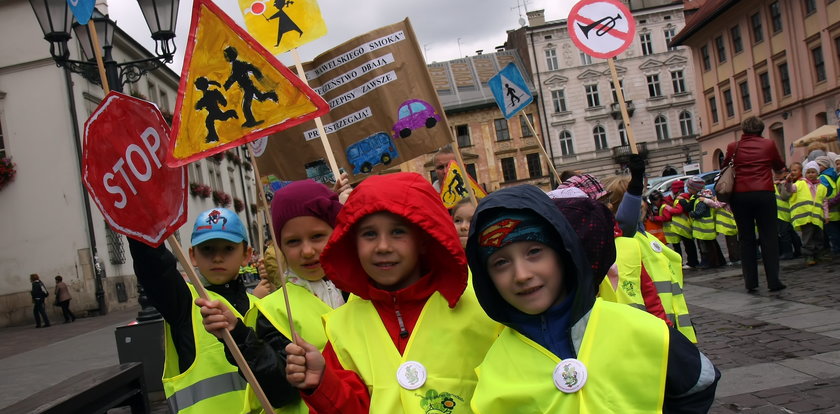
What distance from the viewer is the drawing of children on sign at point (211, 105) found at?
2.50 m

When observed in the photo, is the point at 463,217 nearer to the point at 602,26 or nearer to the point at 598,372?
the point at 598,372

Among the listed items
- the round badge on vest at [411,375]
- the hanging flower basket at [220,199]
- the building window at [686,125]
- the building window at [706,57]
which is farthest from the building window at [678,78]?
the round badge on vest at [411,375]

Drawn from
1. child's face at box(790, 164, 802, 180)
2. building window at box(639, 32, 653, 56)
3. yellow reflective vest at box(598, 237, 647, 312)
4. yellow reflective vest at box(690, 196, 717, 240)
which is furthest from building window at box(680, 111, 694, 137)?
yellow reflective vest at box(598, 237, 647, 312)

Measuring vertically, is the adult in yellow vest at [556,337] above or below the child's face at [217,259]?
below

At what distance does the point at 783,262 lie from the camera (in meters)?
11.9

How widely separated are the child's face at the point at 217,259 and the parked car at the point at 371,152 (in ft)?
6.21

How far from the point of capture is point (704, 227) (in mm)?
12938

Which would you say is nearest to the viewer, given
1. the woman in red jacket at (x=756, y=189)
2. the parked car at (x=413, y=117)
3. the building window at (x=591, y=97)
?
the parked car at (x=413, y=117)

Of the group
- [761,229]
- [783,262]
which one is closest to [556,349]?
[761,229]

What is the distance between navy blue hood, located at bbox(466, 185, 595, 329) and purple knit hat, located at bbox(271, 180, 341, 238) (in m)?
0.87

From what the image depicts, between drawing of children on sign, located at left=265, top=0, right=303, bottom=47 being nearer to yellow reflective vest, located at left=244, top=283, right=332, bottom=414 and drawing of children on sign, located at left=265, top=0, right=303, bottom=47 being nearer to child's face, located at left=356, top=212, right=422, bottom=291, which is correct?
yellow reflective vest, located at left=244, top=283, right=332, bottom=414

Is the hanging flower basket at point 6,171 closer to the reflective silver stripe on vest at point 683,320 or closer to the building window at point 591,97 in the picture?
the reflective silver stripe on vest at point 683,320

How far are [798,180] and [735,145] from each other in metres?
4.42

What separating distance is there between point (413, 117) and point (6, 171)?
21265mm
